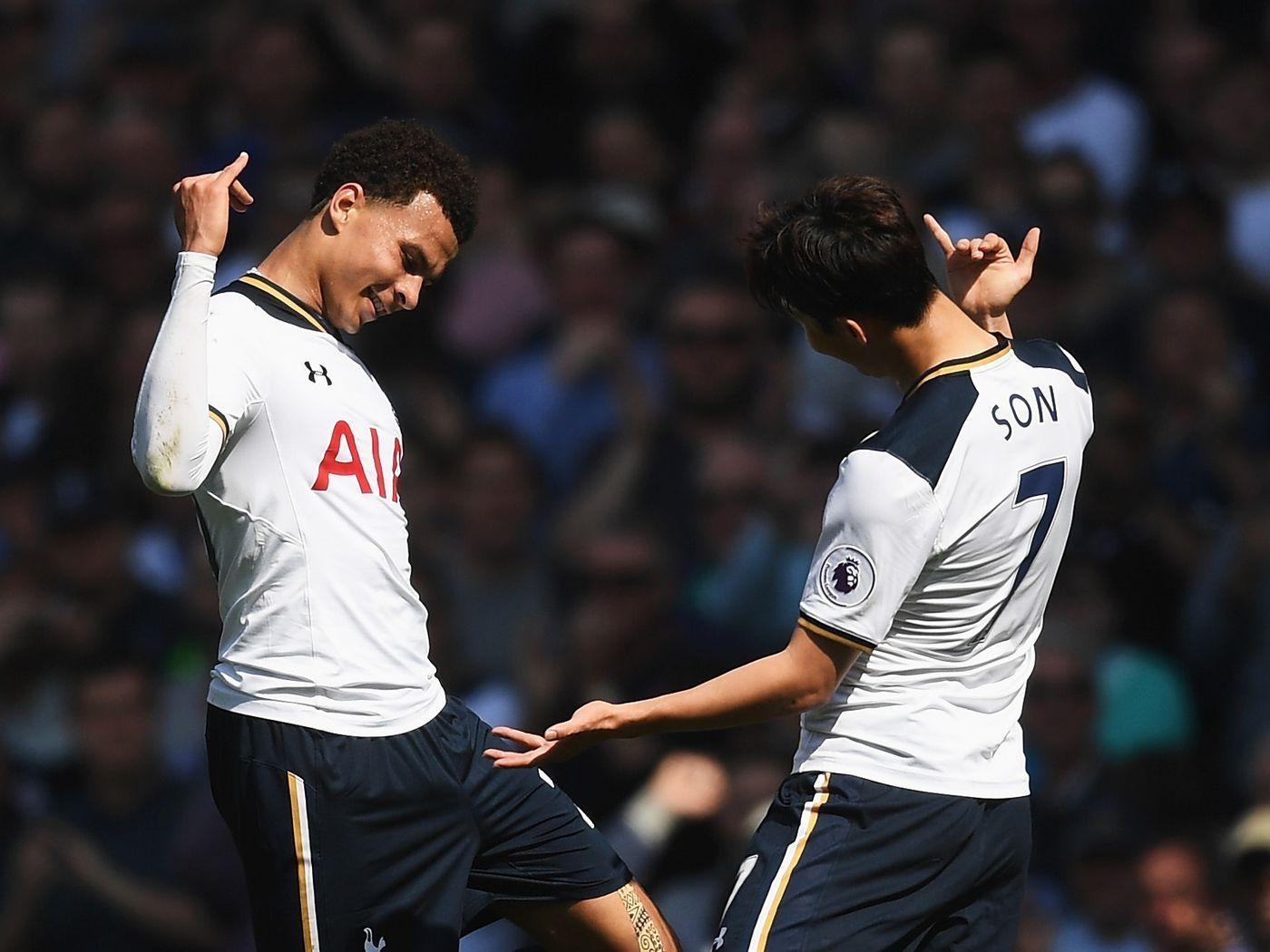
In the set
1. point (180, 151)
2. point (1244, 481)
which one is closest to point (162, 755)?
point (180, 151)

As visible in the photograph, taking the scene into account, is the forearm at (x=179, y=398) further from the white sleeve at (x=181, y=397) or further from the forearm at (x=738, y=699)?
the forearm at (x=738, y=699)

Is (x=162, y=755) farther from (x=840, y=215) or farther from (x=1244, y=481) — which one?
(x=840, y=215)

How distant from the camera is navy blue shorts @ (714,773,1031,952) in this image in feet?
12.8

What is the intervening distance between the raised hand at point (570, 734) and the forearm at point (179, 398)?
820 millimetres

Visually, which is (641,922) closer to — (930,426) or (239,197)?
(930,426)

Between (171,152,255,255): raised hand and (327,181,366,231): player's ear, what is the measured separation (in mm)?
369

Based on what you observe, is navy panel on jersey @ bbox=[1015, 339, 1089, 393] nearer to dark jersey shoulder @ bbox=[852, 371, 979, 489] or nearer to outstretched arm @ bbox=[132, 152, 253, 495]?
dark jersey shoulder @ bbox=[852, 371, 979, 489]

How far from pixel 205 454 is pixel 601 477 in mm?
4632

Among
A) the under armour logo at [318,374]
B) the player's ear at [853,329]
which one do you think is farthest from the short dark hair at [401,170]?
the player's ear at [853,329]

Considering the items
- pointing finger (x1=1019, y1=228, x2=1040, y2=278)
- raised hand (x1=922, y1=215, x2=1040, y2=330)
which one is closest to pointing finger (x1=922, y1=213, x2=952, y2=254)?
raised hand (x1=922, y1=215, x2=1040, y2=330)

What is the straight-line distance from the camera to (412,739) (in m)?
4.13

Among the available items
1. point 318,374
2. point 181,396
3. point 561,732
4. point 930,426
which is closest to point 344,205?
point 318,374

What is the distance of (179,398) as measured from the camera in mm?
3701

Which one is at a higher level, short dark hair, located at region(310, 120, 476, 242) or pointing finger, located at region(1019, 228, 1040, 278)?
short dark hair, located at region(310, 120, 476, 242)
